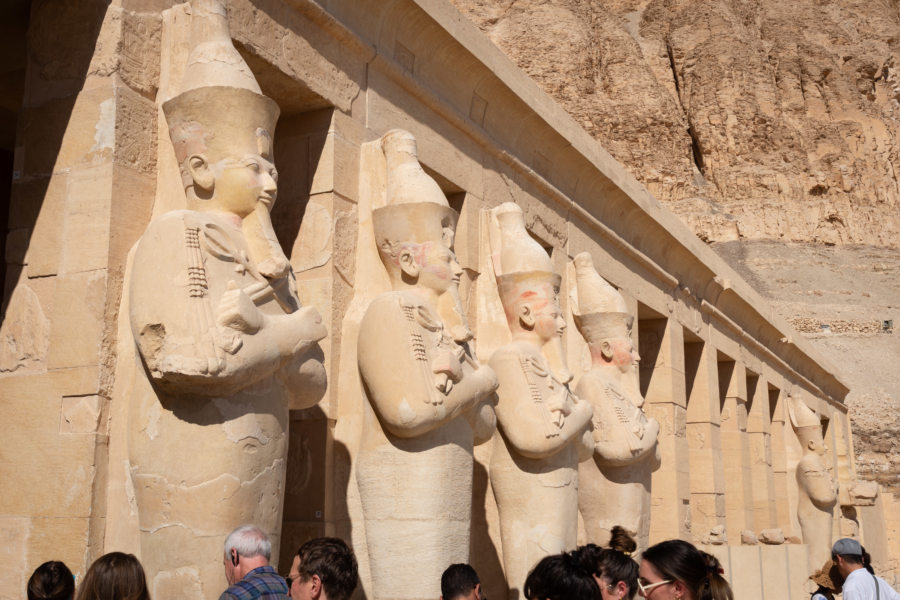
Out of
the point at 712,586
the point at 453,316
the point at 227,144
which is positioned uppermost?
the point at 227,144

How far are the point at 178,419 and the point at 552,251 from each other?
193 inches

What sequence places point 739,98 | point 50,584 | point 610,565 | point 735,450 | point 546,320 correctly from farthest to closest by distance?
point 739,98 → point 735,450 → point 546,320 → point 610,565 → point 50,584

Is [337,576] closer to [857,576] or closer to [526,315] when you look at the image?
[857,576]

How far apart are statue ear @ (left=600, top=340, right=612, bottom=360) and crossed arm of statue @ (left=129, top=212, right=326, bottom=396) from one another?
3.88 m

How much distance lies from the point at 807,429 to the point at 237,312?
1274 cm

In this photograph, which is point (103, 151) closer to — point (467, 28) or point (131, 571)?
point (131, 571)

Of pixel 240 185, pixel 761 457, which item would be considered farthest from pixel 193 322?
pixel 761 457

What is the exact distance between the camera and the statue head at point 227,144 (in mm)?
4148

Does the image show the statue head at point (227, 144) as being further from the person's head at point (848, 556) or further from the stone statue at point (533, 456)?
the person's head at point (848, 556)

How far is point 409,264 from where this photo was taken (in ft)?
17.6

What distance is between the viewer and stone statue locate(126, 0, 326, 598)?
3.73m

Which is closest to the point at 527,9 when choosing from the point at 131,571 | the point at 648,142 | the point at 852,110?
the point at 648,142

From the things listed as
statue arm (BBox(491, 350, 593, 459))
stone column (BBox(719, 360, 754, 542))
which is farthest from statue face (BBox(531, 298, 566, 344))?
stone column (BBox(719, 360, 754, 542))

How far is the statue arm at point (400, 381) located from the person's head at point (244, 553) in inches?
68.7
